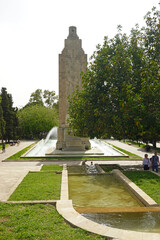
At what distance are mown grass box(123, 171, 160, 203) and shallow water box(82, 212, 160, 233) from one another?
1.54 metres

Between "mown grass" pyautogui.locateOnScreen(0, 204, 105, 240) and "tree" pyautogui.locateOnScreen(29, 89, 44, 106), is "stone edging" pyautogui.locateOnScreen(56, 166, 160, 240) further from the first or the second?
"tree" pyautogui.locateOnScreen(29, 89, 44, 106)

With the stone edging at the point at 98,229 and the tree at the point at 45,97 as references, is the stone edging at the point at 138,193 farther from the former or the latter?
the tree at the point at 45,97

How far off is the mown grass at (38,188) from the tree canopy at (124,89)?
18.3 feet

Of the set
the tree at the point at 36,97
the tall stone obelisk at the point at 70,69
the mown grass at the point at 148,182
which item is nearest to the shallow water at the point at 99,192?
the mown grass at the point at 148,182

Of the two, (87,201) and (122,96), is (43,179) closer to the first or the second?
(87,201)

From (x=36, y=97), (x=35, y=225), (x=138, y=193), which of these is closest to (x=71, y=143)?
(x=138, y=193)

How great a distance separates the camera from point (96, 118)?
56.0ft

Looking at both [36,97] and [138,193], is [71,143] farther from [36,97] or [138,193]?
[36,97]

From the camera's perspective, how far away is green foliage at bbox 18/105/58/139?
53750mm

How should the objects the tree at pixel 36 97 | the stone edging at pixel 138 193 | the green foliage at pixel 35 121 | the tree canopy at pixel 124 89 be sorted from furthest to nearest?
the tree at pixel 36 97 → the green foliage at pixel 35 121 → the tree canopy at pixel 124 89 → the stone edging at pixel 138 193

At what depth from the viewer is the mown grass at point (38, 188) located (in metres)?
9.02

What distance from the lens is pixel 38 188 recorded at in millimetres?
10344

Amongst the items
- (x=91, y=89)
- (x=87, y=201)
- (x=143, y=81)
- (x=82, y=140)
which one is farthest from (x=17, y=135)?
(x=87, y=201)

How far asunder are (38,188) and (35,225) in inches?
164
